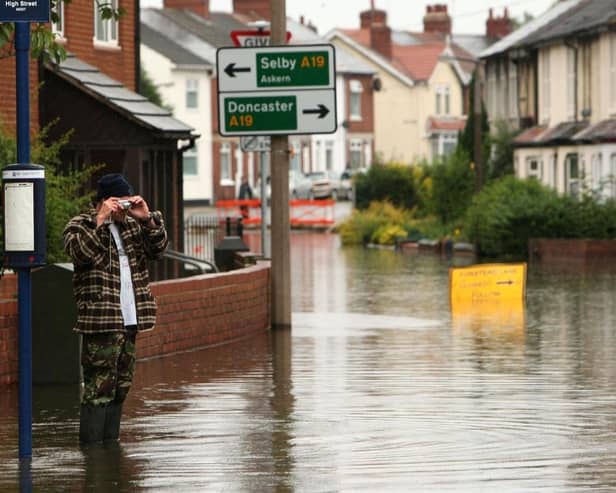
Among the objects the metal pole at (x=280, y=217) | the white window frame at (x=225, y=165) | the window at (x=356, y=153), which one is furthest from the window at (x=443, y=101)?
the metal pole at (x=280, y=217)

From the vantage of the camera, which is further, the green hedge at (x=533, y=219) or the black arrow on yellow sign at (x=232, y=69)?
the green hedge at (x=533, y=219)

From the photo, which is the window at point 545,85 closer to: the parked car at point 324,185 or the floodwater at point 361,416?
the parked car at point 324,185

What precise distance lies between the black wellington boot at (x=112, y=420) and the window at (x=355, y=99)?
86.2 m

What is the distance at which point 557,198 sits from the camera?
4281cm

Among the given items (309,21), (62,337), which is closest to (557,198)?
(62,337)

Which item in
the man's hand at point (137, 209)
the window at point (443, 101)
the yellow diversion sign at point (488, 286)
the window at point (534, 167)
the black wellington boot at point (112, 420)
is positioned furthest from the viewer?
the window at point (443, 101)

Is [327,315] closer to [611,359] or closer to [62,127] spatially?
[62,127]

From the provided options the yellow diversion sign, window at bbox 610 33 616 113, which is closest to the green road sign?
the yellow diversion sign

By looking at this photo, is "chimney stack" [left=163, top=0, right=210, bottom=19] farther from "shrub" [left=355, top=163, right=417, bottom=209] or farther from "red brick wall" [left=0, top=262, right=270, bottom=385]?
"red brick wall" [left=0, top=262, right=270, bottom=385]

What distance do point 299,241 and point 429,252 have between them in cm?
742

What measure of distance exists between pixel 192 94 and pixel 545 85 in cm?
Answer: 2599

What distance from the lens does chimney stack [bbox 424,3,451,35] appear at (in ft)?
385

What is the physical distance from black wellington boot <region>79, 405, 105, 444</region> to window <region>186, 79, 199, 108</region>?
71303 millimetres

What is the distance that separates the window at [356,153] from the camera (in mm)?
97938
